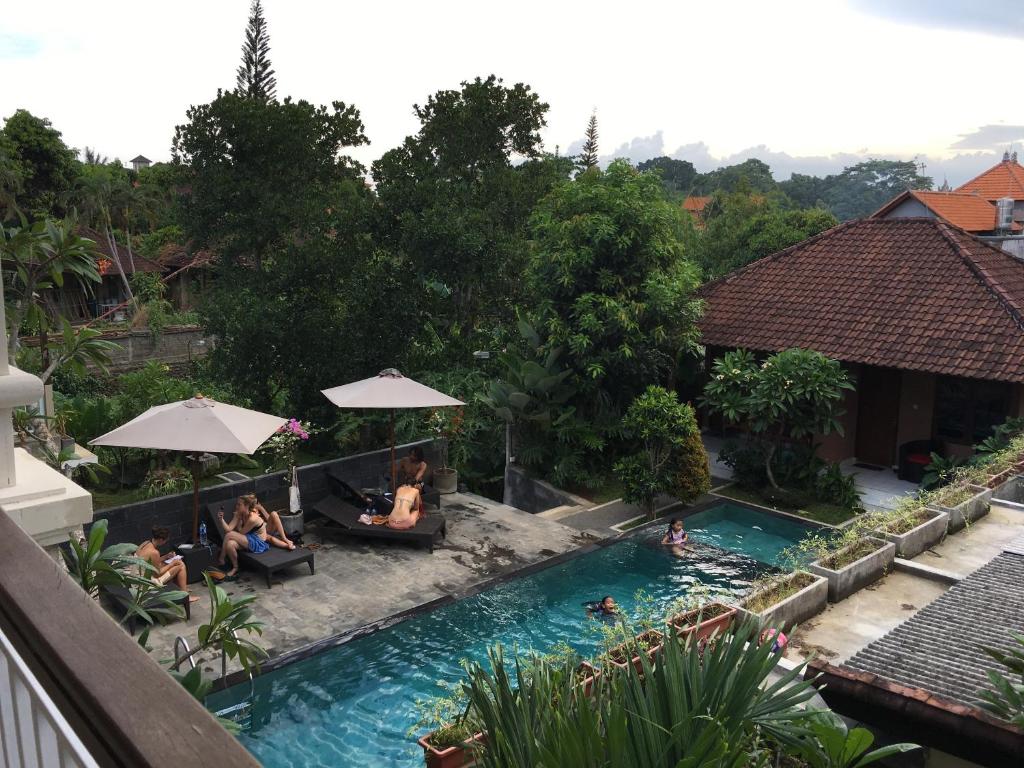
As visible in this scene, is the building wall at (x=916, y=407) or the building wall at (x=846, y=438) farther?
the building wall at (x=846, y=438)

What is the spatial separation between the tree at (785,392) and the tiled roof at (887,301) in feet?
3.88

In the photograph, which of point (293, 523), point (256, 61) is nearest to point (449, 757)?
point (293, 523)

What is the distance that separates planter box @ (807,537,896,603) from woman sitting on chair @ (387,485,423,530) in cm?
539

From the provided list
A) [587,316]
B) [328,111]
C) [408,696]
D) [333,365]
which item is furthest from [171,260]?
[408,696]

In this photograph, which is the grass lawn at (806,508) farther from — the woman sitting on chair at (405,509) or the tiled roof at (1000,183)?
the tiled roof at (1000,183)

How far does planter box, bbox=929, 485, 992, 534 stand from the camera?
10.7 meters

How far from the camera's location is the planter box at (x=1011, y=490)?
11.8 meters

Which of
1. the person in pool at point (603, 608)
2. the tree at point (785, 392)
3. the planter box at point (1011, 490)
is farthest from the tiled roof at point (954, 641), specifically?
the tree at point (785, 392)

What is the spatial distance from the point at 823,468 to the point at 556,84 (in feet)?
32.8

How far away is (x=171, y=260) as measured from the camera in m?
36.5

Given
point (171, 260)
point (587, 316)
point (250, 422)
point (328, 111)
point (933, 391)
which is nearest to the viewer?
point (250, 422)

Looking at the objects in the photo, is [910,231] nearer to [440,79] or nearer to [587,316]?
[587,316]

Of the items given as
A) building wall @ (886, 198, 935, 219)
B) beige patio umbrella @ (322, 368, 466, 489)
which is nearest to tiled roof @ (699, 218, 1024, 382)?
beige patio umbrella @ (322, 368, 466, 489)

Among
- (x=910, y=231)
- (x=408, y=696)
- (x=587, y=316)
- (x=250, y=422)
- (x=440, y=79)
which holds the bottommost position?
(x=408, y=696)
